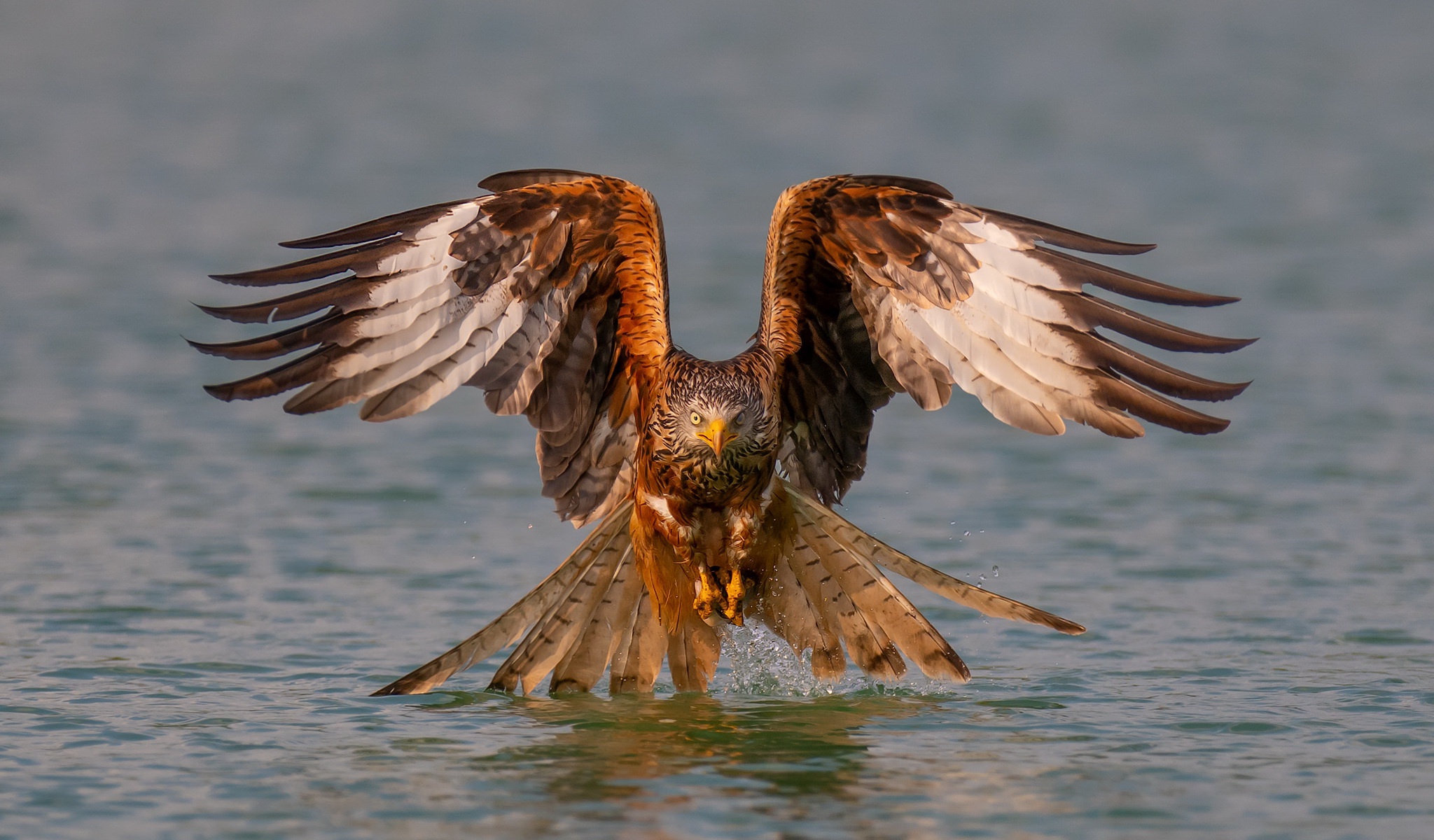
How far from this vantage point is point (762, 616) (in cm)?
923

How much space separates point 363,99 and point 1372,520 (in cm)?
2274

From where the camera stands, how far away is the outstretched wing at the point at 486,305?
27.0 feet

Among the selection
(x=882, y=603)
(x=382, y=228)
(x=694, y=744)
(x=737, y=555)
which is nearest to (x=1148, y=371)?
(x=882, y=603)

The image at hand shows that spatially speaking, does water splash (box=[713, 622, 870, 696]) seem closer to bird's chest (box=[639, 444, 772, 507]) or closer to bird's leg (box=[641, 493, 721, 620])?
bird's leg (box=[641, 493, 721, 620])

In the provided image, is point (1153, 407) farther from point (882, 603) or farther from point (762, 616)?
point (762, 616)

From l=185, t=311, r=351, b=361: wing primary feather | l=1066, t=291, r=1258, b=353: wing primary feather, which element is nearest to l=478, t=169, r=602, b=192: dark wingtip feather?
l=185, t=311, r=351, b=361: wing primary feather

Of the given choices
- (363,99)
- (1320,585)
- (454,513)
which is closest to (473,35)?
(363,99)

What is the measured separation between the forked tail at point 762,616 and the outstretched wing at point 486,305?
807 millimetres

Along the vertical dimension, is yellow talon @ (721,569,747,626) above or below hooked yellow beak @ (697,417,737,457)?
below

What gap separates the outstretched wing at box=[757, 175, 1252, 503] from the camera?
809 cm

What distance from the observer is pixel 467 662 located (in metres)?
8.48

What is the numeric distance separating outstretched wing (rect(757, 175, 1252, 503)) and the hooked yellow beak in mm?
792

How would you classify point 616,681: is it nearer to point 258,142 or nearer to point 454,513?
A: point 454,513

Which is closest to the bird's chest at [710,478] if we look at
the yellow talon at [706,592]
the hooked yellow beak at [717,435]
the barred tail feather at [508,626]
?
the hooked yellow beak at [717,435]
